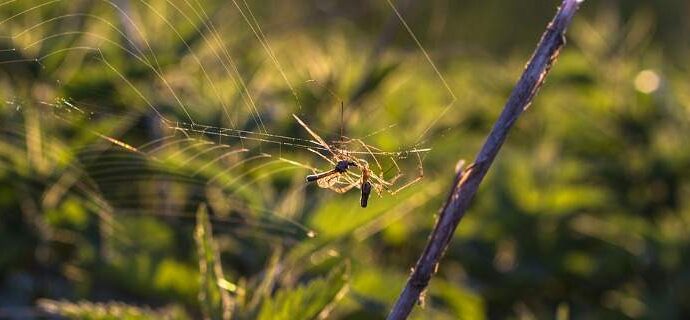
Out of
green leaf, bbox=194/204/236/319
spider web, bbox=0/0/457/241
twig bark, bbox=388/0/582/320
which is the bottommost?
green leaf, bbox=194/204/236/319

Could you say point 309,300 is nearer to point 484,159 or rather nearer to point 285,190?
point 484,159

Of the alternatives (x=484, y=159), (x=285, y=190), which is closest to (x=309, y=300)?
(x=484, y=159)

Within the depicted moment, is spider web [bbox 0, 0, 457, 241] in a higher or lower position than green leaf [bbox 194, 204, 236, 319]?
higher

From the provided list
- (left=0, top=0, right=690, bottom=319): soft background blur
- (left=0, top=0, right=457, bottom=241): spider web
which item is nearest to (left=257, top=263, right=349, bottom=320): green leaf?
(left=0, top=0, right=690, bottom=319): soft background blur

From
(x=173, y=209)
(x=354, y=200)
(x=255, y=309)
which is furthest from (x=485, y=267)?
(x=255, y=309)

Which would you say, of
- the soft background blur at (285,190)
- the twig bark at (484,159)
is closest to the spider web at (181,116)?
the soft background blur at (285,190)

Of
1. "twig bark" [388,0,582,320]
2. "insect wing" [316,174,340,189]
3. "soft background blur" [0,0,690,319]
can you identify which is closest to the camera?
"twig bark" [388,0,582,320]

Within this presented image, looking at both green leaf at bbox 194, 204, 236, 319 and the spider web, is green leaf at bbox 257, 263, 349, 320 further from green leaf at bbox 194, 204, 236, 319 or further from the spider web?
the spider web

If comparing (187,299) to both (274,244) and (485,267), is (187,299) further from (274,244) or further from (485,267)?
(485,267)
